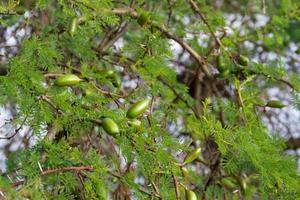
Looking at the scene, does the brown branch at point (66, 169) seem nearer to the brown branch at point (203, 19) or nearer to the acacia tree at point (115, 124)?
the acacia tree at point (115, 124)

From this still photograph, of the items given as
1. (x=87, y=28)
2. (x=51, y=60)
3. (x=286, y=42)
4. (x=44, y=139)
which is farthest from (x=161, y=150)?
(x=286, y=42)

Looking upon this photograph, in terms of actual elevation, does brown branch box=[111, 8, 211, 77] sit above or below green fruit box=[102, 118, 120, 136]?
below

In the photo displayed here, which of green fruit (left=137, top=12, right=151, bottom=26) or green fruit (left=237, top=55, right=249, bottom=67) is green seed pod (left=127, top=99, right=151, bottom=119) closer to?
green fruit (left=137, top=12, right=151, bottom=26)

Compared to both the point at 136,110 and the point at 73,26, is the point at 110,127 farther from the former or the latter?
the point at 73,26

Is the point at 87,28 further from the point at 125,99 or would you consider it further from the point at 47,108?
the point at 47,108

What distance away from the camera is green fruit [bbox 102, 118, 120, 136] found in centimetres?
152

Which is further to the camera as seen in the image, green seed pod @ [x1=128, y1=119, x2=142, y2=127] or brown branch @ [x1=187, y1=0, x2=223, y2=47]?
brown branch @ [x1=187, y1=0, x2=223, y2=47]

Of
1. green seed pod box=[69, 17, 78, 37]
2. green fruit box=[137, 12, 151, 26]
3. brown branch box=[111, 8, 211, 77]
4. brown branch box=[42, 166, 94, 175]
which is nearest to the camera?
brown branch box=[42, 166, 94, 175]

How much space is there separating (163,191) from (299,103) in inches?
26.2

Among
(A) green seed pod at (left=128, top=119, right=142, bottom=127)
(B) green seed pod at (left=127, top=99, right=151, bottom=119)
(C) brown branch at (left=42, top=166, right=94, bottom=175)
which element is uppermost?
(B) green seed pod at (left=127, top=99, right=151, bottom=119)

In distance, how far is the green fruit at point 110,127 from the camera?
152 centimetres

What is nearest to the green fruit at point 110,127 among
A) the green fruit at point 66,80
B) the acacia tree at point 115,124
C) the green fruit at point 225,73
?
the acacia tree at point 115,124

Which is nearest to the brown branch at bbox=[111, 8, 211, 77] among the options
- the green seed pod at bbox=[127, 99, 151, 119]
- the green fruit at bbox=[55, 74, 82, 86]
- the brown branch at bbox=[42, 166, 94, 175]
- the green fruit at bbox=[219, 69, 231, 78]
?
the green fruit at bbox=[219, 69, 231, 78]

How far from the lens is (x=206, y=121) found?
65.0 inches
